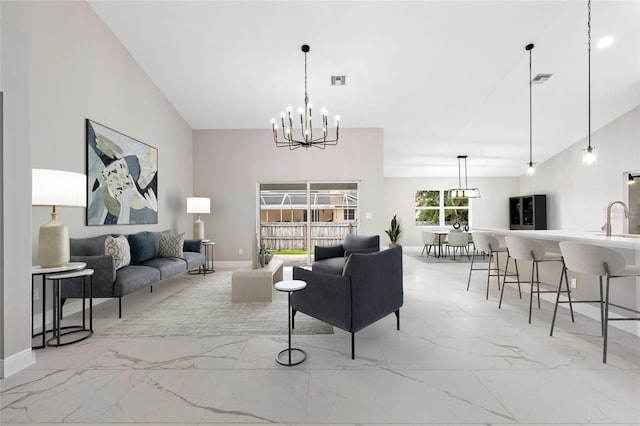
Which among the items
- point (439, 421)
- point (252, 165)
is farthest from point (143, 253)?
point (439, 421)

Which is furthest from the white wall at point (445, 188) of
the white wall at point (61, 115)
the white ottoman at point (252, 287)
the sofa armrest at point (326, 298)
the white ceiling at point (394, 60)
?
the sofa armrest at point (326, 298)

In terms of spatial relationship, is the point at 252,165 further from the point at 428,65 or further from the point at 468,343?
the point at 468,343

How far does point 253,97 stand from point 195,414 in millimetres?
4829

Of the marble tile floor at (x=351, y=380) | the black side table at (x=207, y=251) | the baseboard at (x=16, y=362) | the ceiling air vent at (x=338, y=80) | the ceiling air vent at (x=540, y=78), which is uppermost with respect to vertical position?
the ceiling air vent at (x=338, y=80)

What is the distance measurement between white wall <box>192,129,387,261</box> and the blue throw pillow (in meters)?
1.98

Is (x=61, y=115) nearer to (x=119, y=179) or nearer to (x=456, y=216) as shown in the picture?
(x=119, y=179)

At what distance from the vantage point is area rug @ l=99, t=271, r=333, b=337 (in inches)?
106

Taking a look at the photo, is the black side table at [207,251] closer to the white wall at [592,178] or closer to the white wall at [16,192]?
the white wall at [16,192]

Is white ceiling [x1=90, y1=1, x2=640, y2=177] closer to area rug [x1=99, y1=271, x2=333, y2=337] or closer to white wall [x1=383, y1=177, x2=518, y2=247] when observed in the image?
white wall [x1=383, y1=177, x2=518, y2=247]

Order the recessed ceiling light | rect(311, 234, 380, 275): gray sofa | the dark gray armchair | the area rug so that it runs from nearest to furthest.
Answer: the dark gray armchair, the area rug, the recessed ceiling light, rect(311, 234, 380, 275): gray sofa

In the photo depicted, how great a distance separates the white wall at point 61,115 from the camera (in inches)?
77.8

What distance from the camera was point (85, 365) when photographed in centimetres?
210

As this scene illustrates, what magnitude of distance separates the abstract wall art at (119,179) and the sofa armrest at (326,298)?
294 cm

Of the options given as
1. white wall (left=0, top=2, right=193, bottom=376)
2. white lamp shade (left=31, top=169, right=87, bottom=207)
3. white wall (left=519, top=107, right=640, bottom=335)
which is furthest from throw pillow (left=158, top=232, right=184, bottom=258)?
white wall (left=519, top=107, right=640, bottom=335)
